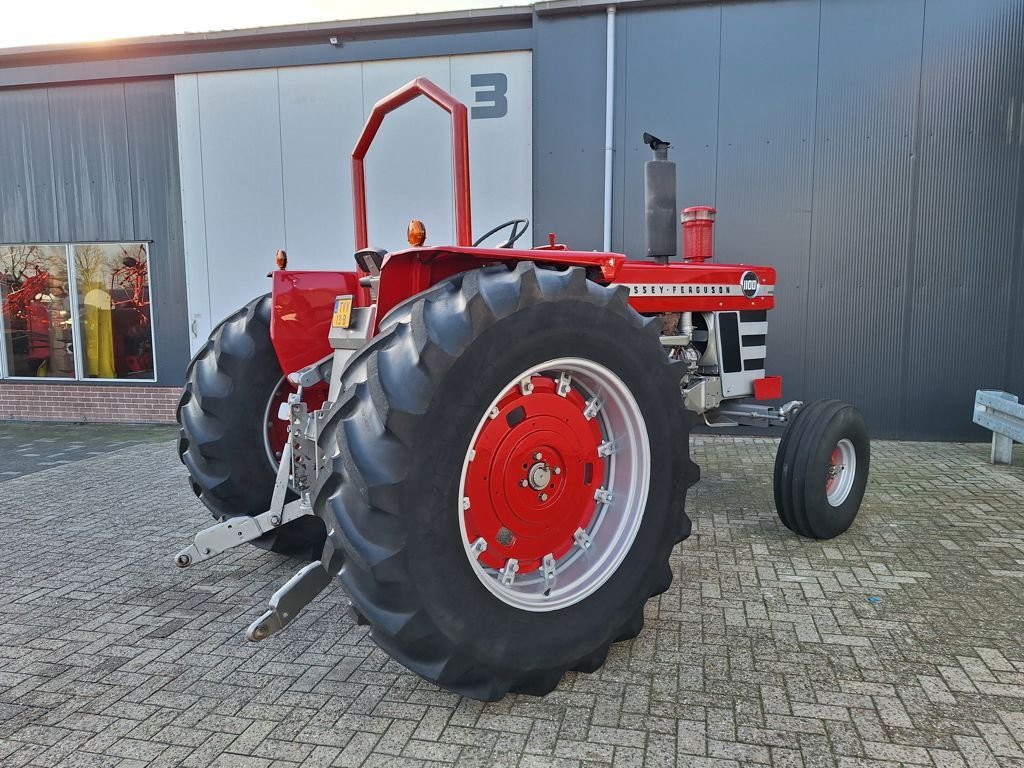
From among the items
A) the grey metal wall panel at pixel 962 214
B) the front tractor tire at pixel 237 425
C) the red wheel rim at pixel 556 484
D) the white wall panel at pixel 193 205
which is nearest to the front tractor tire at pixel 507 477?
the red wheel rim at pixel 556 484

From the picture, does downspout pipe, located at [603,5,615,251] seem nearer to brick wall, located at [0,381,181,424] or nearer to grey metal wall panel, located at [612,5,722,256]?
grey metal wall panel, located at [612,5,722,256]

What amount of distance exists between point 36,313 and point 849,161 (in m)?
8.84

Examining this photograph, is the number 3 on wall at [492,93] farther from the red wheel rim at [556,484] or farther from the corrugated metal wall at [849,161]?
the red wheel rim at [556,484]

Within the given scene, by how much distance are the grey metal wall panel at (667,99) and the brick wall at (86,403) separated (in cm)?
537

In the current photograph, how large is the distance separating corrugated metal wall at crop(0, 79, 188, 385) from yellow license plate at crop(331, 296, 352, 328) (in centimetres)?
547

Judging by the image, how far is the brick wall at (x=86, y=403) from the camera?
7766mm

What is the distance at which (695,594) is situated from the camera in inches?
123

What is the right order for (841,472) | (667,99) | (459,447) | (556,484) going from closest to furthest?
1. (459,447)
2. (556,484)
3. (841,472)
4. (667,99)

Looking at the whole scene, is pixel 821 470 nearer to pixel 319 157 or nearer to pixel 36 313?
pixel 319 157

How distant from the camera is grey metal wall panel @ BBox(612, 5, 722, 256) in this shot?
6.30m

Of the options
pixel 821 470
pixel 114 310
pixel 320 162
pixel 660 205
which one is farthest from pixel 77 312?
pixel 821 470

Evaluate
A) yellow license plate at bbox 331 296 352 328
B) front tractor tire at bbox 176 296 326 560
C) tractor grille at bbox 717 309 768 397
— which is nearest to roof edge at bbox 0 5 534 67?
tractor grille at bbox 717 309 768 397

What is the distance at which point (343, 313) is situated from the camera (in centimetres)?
286

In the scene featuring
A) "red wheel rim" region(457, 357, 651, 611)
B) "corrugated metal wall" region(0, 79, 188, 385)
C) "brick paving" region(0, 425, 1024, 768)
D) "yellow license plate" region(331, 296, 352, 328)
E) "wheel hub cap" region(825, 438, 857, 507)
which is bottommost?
"brick paving" region(0, 425, 1024, 768)
